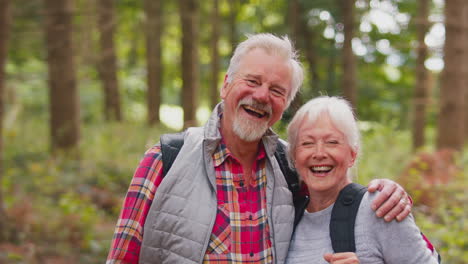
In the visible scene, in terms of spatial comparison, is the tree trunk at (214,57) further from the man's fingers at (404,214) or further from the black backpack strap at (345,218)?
the man's fingers at (404,214)

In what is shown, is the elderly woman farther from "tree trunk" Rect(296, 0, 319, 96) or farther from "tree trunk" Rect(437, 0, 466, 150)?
"tree trunk" Rect(296, 0, 319, 96)

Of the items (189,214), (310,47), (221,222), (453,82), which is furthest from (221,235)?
(310,47)

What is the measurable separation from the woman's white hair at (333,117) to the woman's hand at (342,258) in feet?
1.88

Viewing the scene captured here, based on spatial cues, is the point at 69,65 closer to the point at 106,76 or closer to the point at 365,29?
the point at 106,76

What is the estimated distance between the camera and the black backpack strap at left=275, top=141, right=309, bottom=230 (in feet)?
9.69

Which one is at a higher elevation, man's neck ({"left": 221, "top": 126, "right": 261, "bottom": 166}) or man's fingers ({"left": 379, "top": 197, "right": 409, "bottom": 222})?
man's neck ({"left": 221, "top": 126, "right": 261, "bottom": 166})

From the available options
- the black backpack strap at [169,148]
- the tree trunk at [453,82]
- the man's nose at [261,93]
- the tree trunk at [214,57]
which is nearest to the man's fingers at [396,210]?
the man's nose at [261,93]

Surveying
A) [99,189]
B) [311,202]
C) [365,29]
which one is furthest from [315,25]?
[311,202]

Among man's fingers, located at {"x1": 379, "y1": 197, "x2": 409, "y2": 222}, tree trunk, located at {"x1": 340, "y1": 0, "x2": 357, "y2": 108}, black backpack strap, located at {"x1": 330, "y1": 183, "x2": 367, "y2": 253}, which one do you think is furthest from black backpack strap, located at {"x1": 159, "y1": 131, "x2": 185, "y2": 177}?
tree trunk, located at {"x1": 340, "y1": 0, "x2": 357, "y2": 108}

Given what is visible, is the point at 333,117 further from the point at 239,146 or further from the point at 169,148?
the point at 169,148

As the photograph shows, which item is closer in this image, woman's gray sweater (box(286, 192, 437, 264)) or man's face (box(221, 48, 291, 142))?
woman's gray sweater (box(286, 192, 437, 264))

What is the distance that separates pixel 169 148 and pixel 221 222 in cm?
46

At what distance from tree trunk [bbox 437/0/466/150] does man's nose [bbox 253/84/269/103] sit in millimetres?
8037

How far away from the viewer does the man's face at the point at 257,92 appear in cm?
295
